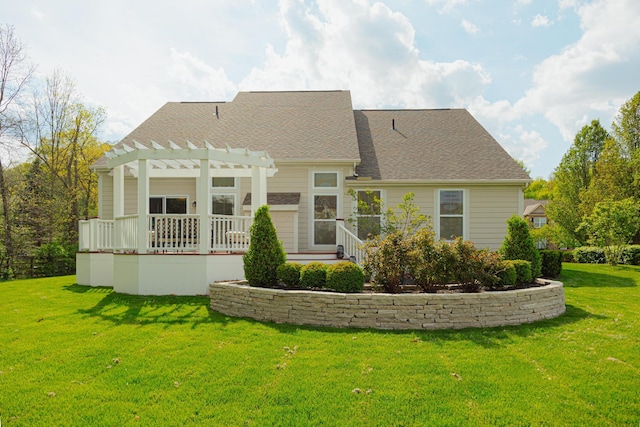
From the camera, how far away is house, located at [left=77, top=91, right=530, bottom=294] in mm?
9219

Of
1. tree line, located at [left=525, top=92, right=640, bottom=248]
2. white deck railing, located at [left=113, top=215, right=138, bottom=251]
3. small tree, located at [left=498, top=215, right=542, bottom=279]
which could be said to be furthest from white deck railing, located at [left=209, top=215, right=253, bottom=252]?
tree line, located at [left=525, top=92, right=640, bottom=248]

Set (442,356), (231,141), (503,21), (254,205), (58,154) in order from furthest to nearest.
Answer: (58,154)
(231,141)
(503,21)
(254,205)
(442,356)

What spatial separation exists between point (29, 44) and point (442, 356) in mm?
23754

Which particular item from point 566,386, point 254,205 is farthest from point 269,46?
point 566,386

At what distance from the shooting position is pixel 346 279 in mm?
7121

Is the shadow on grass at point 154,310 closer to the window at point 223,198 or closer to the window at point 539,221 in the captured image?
the window at point 223,198

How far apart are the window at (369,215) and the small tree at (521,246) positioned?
3.84 meters

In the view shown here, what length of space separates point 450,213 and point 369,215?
2905mm

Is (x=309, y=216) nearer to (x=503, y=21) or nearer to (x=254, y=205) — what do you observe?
(x=254, y=205)

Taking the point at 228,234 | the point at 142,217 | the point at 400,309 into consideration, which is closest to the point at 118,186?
the point at 142,217

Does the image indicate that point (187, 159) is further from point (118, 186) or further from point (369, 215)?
point (369, 215)

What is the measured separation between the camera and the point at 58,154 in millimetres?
25406

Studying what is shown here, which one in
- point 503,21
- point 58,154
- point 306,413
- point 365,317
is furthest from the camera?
point 58,154

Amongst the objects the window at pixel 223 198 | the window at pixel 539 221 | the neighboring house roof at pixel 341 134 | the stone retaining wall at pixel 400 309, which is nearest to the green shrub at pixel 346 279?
the stone retaining wall at pixel 400 309
